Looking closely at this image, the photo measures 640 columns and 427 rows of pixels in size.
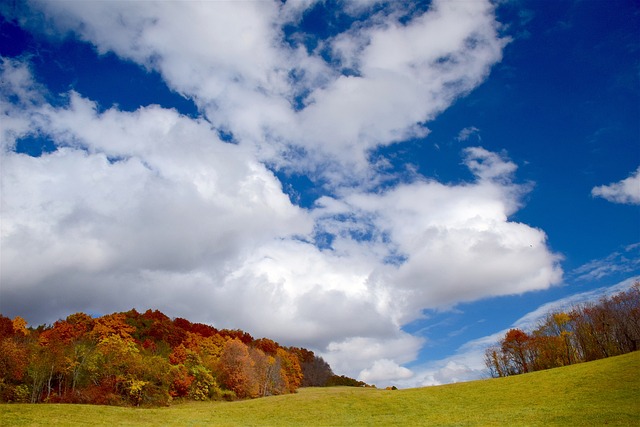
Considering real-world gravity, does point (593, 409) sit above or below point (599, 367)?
below

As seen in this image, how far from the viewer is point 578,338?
100750 millimetres

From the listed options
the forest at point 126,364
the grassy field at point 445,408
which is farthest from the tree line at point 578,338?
the forest at point 126,364

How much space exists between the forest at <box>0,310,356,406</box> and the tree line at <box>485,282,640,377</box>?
6129 cm

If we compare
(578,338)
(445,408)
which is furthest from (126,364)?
(578,338)

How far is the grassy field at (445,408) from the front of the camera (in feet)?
146

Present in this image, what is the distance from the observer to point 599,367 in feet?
225

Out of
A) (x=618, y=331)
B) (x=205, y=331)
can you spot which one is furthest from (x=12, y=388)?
(x=618, y=331)

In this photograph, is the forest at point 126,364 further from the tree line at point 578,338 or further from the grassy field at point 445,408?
the tree line at point 578,338

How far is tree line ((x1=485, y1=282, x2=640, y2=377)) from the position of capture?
308ft

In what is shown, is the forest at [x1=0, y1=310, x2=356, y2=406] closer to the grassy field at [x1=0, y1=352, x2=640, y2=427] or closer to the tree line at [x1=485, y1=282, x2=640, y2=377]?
the grassy field at [x1=0, y1=352, x2=640, y2=427]

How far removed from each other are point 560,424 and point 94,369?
6776 centimetres

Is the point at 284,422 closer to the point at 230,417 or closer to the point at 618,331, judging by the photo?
the point at 230,417

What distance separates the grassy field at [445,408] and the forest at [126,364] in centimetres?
845

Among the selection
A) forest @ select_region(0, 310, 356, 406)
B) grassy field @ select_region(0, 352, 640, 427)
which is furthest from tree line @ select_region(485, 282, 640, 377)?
forest @ select_region(0, 310, 356, 406)
